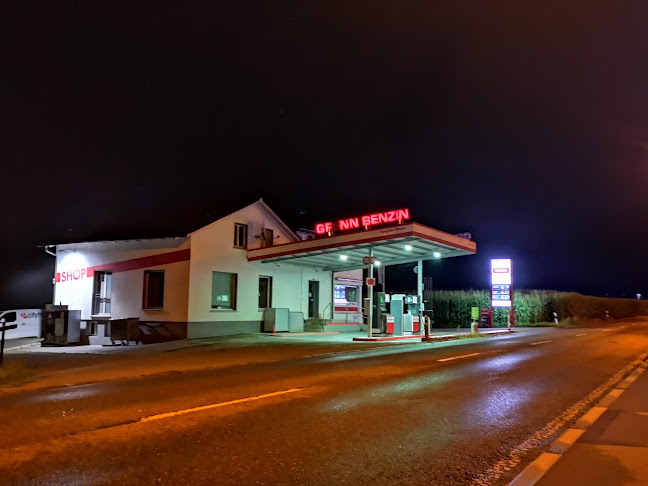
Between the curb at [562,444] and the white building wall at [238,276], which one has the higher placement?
the white building wall at [238,276]

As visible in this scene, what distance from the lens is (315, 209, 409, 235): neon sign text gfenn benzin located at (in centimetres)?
2123

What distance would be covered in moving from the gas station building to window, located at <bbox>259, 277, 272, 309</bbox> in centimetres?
5

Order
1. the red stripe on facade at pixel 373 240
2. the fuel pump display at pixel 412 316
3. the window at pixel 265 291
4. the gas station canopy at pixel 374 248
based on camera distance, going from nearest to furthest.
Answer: the red stripe on facade at pixel 373 240 → the gas station canopy at pixel 374 248 → the fuel pump display at pixel 412 316 → the window at pixel 265 291

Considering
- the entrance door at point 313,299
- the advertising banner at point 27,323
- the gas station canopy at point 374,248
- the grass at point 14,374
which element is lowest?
the grass at point 14,374

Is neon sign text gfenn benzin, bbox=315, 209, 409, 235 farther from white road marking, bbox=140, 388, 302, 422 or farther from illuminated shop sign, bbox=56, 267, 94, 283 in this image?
white road marking, bbox=140, 388, 302, 422

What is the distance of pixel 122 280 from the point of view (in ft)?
77.4

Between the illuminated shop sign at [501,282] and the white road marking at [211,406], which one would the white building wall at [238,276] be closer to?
the illuminated shop sign at [501,282]

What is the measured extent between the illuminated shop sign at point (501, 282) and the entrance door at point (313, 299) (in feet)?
40.6

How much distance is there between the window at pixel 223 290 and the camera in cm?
2325

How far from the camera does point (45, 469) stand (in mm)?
5039

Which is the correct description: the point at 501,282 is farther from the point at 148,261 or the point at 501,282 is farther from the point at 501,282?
the point at 148,261

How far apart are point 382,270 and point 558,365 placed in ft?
57.2

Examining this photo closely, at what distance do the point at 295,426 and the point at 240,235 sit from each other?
18.6 metres

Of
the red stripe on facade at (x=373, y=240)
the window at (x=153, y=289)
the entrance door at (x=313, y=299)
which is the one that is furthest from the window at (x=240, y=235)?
the entrance door at (x=313, y=299)
